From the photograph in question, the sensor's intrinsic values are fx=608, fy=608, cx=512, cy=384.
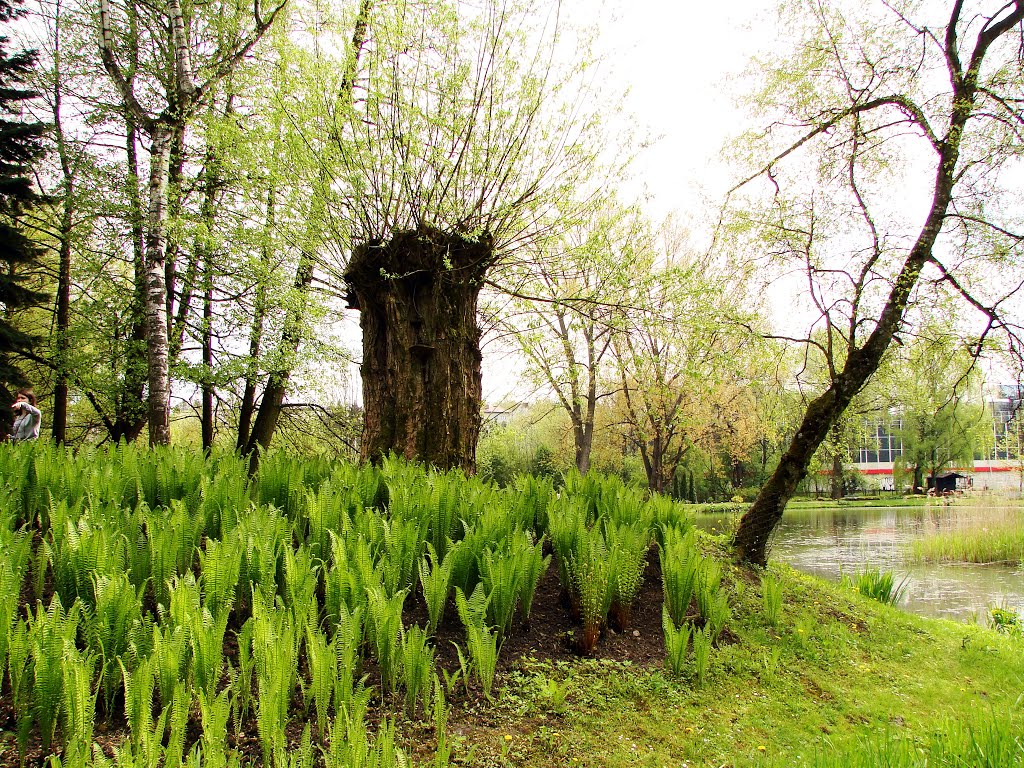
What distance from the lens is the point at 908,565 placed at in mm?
11938

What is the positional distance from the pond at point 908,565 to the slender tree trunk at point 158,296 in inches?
336

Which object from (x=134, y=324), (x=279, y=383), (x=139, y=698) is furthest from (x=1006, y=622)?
(x=134, y=324)

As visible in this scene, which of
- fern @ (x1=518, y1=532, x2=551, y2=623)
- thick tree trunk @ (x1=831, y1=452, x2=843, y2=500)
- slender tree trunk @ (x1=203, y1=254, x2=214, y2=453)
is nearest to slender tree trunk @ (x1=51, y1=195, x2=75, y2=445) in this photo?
slender tree trunk @ (x1=203, y1=254, x2=214, y2=453)

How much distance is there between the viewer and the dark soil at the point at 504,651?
183 cm

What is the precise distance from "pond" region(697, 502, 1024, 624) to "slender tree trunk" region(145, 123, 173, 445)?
8.53 meters

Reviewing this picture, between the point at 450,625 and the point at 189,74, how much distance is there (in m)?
9.50

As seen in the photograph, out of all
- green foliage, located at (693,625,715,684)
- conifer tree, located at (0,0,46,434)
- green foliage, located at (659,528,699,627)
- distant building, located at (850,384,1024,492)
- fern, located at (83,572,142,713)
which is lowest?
distant building, located at (850,384,1024,492)

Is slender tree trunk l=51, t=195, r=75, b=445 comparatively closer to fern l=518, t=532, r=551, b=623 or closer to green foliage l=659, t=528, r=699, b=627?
fern l=518, t=532, r=551, b=623

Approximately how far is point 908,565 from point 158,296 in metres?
14.1

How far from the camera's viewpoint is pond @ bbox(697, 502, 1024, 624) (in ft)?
29.2

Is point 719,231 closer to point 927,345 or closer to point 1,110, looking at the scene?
point 927,345

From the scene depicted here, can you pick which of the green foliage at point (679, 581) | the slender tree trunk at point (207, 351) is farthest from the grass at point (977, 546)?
the slender tree trunk at point (207, 351)

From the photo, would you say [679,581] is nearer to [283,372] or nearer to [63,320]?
[283,372]

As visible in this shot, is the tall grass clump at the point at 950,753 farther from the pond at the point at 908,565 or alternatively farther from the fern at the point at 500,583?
the pond at the point at 908,565
